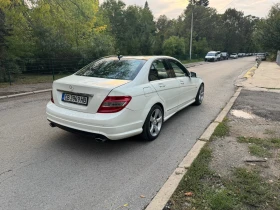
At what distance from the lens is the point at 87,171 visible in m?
3.47

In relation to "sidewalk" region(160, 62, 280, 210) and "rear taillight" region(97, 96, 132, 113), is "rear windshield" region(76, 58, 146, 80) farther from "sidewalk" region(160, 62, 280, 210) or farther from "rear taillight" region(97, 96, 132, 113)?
"sidewalk" region(160, 62, 280, 210)

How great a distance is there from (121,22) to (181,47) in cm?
1127

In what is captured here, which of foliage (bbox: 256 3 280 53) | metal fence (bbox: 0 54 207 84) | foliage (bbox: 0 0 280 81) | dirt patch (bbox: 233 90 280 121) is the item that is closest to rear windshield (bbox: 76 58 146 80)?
dirt patch (bbox: 233 90 280 121)

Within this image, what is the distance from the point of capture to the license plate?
3.89 m

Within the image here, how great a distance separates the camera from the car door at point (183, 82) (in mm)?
5770

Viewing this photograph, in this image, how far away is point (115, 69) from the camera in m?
4.63

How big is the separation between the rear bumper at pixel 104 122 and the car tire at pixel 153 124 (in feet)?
0.75

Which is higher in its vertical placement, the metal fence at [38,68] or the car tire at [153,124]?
the metal fence at [38,68]

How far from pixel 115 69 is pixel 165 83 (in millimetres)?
1118

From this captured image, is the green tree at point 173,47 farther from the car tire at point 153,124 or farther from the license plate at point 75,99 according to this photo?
the license plate at point 75,99

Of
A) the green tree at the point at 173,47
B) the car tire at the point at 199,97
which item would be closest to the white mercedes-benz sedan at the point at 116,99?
the car tire at the point at 199,97

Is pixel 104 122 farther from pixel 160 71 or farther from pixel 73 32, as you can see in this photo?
pixel 73 32

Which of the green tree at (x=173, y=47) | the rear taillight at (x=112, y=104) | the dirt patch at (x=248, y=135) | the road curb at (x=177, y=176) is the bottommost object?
the dirt patch at (x=248, y=135)

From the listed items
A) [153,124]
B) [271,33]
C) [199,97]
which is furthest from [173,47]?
[153,124]
